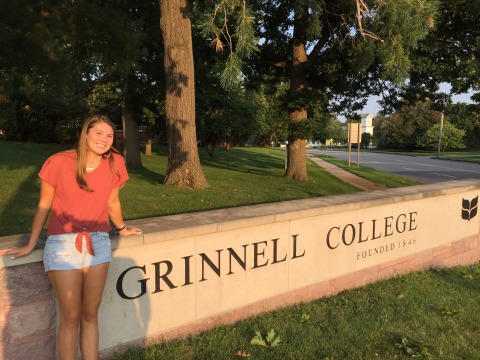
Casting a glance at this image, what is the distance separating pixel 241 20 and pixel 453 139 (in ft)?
210

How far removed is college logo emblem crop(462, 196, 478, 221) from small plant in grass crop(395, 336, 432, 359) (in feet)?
11.4

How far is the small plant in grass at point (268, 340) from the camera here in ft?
10.6

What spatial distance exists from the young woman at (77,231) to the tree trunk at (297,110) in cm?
1117

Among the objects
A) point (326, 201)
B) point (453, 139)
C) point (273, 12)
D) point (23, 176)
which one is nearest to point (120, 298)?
point (326, 201)

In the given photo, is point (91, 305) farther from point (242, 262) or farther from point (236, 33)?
point (236, 33)

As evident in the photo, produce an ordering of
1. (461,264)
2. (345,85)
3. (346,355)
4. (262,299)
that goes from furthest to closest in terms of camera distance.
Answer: (345,85) < (461,264) < (262,299) < (346,355)

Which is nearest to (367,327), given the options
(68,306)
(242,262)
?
(242,262)

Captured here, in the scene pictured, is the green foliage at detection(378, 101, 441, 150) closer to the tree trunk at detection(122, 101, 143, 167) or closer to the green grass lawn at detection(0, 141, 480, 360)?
the tree trunk at detection(122, 101, 143, 167)

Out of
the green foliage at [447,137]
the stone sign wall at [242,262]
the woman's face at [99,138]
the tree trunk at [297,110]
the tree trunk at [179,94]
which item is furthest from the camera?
the green foliage at [447,137]

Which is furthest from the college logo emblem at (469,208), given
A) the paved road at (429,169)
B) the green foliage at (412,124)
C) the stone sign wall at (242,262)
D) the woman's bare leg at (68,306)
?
the green foliage at (412,124)

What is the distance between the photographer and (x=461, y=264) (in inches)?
248

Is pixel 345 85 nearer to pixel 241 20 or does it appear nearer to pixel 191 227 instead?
pixel 241 20

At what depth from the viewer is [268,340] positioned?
3.27 m

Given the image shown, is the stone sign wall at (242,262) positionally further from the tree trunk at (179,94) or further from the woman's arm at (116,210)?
the tree trunk at (179,94)
